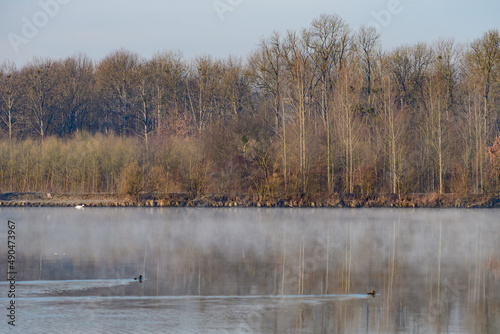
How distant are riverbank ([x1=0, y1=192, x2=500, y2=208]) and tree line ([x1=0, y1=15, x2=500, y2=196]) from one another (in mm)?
705

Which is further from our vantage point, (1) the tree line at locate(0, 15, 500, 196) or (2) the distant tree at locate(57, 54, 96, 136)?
(2) the distant tree at locate(57, 54, 96, 136)

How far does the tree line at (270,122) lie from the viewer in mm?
40969

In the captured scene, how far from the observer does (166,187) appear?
4006 centimetres

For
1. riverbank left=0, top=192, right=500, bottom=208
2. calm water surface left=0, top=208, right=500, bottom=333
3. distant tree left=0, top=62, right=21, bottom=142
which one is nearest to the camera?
calm water surface left=0, top=208, right=500, bottom=333

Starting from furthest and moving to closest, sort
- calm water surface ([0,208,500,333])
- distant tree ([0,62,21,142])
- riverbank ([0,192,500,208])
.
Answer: distant tree ([0,62,21,142]), riverbank ([0,192,500,208]), calm water surface ([0,208,500,333])

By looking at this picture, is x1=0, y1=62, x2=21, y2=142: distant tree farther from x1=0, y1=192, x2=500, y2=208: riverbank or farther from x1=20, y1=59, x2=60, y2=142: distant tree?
x1=0, y1=192, x2=500, y2=208: riverbank

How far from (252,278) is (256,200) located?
2664 cm

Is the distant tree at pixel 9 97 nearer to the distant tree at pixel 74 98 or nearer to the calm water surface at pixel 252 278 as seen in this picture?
the distant tree at pixel 74 98

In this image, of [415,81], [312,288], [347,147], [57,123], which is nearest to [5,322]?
[312,288]

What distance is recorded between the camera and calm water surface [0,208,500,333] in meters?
9.99

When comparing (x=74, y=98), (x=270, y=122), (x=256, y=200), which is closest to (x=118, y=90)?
(x=74, y=98)

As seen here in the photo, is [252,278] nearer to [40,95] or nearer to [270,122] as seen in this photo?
[270,122]

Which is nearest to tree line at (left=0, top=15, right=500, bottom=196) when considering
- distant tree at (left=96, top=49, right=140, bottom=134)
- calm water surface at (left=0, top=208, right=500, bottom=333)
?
distant tree at (left=96, top=49, right=140, bottom=134)

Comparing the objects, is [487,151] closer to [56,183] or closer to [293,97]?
[293,97]
